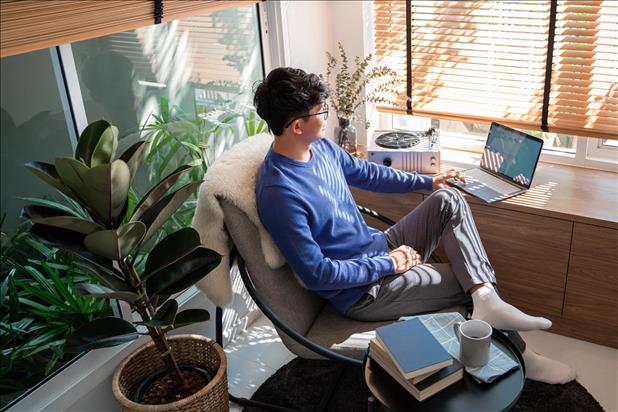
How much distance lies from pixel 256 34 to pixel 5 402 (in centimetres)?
175

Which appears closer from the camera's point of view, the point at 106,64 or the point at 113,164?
the point at 113,164

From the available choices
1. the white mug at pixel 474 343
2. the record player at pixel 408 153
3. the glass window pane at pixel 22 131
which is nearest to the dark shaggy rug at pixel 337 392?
the white mug at pixel 474 343

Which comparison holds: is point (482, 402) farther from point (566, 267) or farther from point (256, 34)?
point (256, 34)

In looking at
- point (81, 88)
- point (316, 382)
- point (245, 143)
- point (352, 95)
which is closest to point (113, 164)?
point (81, 88)

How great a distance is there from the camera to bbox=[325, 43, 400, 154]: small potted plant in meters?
2.87

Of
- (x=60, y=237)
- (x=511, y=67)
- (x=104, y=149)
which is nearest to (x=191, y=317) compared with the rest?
(x=60, y=237)

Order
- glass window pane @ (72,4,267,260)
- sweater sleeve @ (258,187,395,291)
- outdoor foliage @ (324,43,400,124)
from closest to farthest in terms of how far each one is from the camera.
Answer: sweater sleeve @ (258,187,395,291), glass window pane @ (72,4,267,260), outdoor foliage @ (324,43,400,124)

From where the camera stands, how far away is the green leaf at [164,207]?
1.83 m

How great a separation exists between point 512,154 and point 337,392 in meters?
1.19

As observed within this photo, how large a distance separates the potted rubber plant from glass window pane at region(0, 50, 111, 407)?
21 centimetres

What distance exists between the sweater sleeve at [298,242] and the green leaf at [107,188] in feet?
1.57

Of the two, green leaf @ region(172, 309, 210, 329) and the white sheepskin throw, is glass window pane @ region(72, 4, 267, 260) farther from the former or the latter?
green leaf @ region(172, 309, 210, 329)

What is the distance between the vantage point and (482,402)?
66.7 inches

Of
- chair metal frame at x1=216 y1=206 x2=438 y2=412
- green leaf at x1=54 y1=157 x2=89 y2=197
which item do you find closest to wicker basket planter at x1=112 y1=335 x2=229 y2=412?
chair metal frame at x1=216 y1=206 x2=438 y2=412
